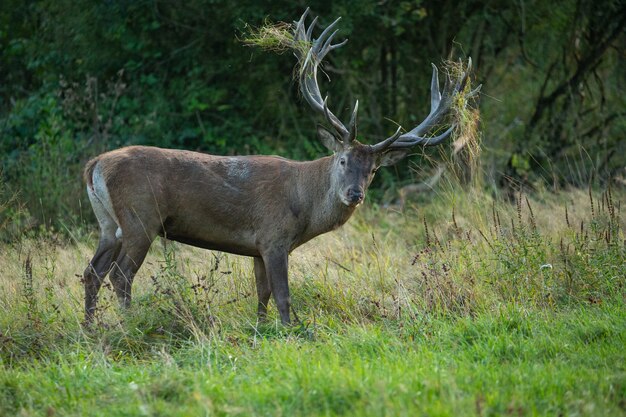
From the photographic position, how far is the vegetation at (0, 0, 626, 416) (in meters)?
5.18

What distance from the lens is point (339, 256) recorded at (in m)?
8.54

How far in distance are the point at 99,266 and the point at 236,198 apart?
1.25m

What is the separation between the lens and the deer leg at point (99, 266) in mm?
7188

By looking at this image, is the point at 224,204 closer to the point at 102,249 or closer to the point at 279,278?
the point at 279,278

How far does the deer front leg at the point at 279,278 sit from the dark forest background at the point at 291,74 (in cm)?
537

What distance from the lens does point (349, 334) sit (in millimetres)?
6223

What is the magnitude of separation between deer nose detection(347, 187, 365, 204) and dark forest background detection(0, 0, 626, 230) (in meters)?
5.26

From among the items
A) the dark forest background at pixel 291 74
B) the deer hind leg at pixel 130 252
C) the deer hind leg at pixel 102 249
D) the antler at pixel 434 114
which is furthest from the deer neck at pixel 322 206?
the dark forest background at pixel 291 74

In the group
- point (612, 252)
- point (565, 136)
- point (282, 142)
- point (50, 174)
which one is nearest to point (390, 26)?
point (282, 142)

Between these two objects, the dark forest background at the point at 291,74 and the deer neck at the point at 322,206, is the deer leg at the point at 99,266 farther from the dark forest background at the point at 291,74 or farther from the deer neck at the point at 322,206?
the dark forest background at the point at 291,74

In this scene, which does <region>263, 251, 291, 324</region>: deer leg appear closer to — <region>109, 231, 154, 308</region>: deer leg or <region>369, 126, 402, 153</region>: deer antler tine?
<region>109, 231, 154, 308</region>: deer leg

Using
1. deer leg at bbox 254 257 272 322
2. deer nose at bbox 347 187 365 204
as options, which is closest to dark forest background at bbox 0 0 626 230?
deer leg at bbox 254 257 272 322

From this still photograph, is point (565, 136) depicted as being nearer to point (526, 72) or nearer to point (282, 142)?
point (526, 72)

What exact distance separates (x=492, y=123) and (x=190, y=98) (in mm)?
4838
